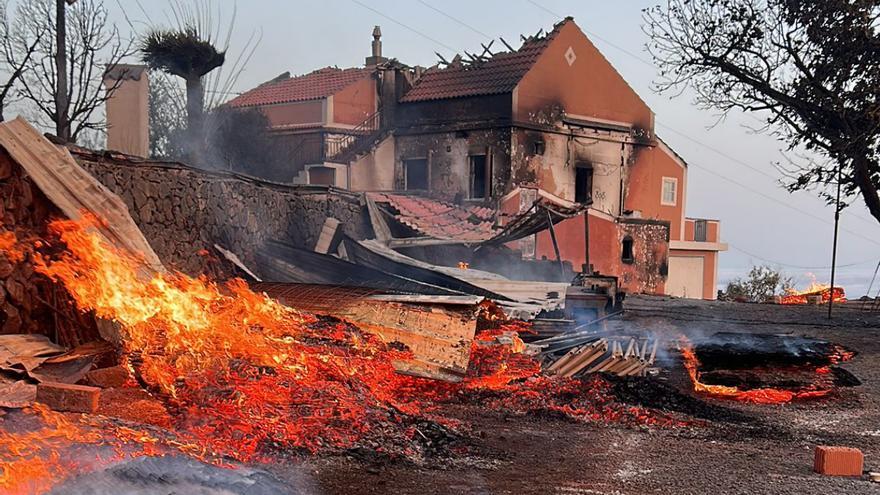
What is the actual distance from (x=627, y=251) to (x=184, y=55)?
16542 millimetres

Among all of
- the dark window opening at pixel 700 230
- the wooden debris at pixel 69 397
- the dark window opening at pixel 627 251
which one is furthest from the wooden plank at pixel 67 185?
the dark window opening at pixel 700 230

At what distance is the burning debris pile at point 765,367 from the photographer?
29.1 feet

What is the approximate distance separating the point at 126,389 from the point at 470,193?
67.5 feet

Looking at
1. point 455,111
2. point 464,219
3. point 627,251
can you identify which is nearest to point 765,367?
point 464,219

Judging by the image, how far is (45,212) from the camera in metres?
6.93

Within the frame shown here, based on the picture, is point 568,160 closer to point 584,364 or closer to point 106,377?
point 584,364

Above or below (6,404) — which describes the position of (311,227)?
above

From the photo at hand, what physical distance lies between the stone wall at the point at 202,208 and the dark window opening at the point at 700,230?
76.4ft

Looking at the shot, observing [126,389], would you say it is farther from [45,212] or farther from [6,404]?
[45,212]

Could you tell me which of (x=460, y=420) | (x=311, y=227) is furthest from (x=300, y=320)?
(x=311, y=227)

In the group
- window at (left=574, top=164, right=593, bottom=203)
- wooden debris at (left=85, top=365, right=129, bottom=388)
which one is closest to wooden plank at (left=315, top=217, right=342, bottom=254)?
wooden debris at (left=85, top=365, right=129, bottom=388)

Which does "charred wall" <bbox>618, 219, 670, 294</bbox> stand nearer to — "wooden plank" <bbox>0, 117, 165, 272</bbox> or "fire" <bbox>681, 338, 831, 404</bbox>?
"fire" <bbox>681, 338, 831, 404</bbox>

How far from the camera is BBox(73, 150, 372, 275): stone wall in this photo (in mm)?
9758

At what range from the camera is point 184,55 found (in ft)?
72.6
